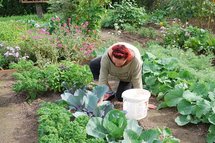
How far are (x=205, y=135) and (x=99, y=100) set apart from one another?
1.26 meters

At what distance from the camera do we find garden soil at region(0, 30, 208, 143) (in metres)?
3.81

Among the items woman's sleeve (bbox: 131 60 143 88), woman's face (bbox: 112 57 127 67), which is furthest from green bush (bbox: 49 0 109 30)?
woman's face (bbox: 112 57 127 67)

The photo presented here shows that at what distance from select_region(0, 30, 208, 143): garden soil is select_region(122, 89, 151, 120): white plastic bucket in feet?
0.40

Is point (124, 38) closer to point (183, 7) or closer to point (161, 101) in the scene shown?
point (183, 7)

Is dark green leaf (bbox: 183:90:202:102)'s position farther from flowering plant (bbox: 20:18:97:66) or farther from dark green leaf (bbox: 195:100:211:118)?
flowering plant (bbox: 20:18:97:66)

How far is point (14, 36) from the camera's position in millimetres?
7812

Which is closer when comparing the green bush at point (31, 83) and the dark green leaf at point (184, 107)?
the dark green leaf at point (184, 107)

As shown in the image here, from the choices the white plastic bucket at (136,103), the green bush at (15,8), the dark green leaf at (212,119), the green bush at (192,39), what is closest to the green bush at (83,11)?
the green bush at (192,39)

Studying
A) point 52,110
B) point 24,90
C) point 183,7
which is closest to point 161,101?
point 52,110

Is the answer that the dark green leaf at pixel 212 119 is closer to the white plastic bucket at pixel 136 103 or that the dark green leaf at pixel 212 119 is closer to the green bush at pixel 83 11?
the white plastic bucket at pixel 136 103

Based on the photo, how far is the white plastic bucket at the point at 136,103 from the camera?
386 cm

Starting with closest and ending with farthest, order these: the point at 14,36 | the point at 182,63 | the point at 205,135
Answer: the point at 205,135 < the point at 182,63 < the point at 14,36

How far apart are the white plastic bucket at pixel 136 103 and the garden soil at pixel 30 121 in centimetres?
12

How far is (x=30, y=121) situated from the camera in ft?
14.0
